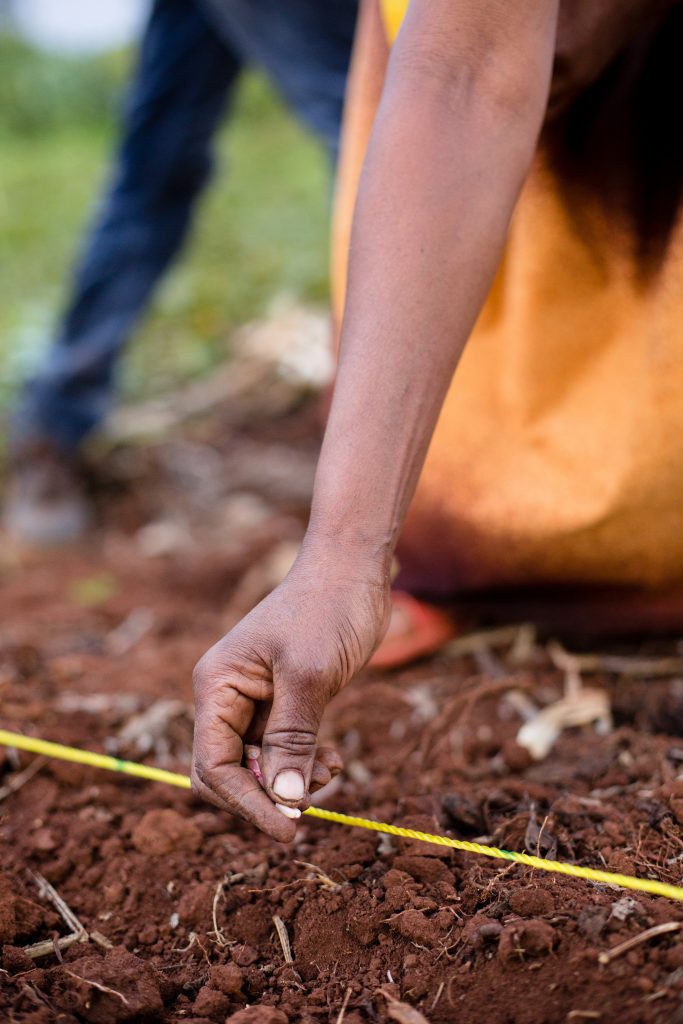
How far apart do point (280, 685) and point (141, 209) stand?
247 centimetres

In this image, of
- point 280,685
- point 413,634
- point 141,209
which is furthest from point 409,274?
point 141,209

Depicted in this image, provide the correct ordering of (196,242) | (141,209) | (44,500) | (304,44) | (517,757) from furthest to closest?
(196,242)
(44,500)
(141,209)
(304,44)
(517,757)

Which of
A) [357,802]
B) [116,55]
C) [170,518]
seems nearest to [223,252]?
[170,518]

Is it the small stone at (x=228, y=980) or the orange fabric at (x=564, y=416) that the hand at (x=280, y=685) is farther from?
the orange fabric at (x=564, y=416)

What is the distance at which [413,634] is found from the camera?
6.70ft

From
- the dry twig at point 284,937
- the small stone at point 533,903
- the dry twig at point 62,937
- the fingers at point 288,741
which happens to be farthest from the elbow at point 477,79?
the dry twig at point 62,937

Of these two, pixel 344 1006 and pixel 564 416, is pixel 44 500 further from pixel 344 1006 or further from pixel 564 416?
pixel 344 1006

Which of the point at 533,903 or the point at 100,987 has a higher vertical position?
the point at 533,903

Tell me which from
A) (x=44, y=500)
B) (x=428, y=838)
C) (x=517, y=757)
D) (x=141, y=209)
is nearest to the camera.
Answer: (x=428, y=838)

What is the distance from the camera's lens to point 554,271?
168 centimetres

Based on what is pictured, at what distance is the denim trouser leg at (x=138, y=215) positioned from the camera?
301 cm

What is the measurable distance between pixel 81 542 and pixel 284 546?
0.85 metres

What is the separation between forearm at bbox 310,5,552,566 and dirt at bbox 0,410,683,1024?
45 cm

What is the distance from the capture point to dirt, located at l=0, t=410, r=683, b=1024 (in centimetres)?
108
